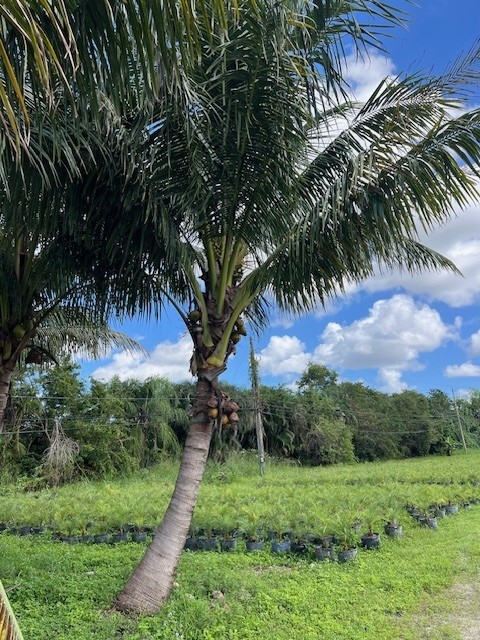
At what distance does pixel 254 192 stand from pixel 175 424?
14.6m

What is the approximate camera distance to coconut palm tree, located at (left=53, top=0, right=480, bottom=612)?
356 cm

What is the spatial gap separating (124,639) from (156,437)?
13.4 metres

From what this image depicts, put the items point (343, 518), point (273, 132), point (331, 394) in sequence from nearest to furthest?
point (273, 132) → point (343, 518) → point (331, 394)

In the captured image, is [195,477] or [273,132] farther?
[195,477]

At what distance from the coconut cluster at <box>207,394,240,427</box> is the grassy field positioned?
54.9 inches

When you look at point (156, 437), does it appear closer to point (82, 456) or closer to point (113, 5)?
point (82, 456)

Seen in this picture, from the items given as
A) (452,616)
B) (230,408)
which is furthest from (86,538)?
(452,616)

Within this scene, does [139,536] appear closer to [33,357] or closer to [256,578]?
[256,578]

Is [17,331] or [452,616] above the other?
[17,331]

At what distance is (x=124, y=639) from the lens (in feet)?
10.8

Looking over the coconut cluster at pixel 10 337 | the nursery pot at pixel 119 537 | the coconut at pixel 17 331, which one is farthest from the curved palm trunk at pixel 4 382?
the nursery pot at pixel 119 537

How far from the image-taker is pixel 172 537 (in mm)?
3941

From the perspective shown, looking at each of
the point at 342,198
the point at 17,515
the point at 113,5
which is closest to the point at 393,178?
the point at 342,198

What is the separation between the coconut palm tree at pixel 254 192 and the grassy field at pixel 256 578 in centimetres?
41
